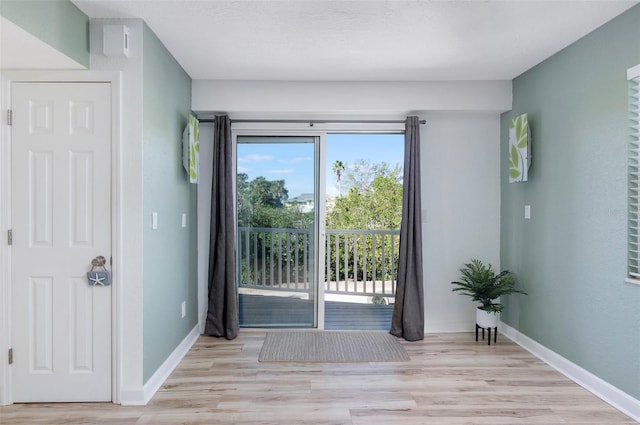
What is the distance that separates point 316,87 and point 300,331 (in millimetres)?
2479

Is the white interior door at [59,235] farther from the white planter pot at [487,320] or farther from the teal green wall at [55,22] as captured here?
the white planter pot at [487,320]

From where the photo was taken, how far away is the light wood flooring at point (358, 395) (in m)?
2.34

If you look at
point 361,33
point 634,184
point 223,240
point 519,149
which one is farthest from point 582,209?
point 223,240

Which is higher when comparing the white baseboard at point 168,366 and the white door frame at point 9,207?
the white door frame at point 9,207

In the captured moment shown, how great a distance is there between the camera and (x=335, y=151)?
16.4ft

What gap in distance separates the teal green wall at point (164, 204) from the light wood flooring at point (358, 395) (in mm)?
309

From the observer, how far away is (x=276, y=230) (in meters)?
4.05

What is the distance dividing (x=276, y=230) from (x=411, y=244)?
4.62 feet

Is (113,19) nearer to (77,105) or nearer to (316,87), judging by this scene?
(77,105)

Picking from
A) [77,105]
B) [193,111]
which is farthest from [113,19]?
[193,111]

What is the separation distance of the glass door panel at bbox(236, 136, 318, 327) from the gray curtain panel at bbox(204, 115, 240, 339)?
0.25 metres

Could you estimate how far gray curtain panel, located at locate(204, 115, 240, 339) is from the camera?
376 centimetres

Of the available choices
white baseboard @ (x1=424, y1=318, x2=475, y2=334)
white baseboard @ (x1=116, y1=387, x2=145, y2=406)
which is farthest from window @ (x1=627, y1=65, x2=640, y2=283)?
white baseboard @ (x1=116, y1=387, x2=145, y2=406)

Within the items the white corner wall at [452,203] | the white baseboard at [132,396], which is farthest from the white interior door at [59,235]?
the white corner wall at [452,203]
